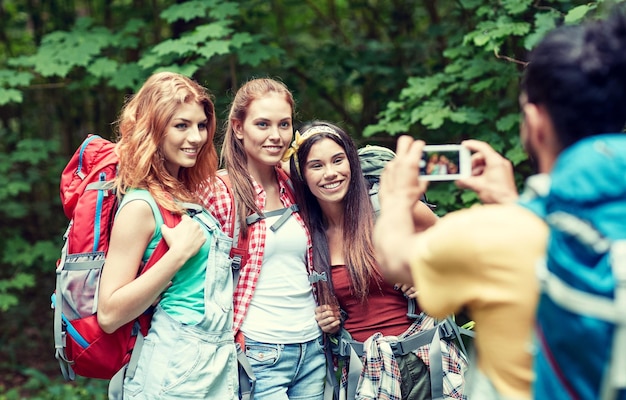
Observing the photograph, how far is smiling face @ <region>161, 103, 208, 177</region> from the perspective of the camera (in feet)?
8.71

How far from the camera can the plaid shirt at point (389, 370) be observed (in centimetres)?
282

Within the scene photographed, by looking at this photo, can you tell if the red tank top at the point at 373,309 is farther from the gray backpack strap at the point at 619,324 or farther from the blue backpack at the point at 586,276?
the gray backpack strap at the point at 619,324

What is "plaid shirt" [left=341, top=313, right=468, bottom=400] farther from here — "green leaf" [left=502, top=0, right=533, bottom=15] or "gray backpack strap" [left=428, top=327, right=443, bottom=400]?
Answer: "green leaf" [left=502, top=0, right=533, bottom=15]

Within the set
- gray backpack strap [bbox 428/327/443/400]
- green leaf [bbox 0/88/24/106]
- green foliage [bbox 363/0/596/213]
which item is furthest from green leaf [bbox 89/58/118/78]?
gray backpack strap [bbox 428/327/443/400]

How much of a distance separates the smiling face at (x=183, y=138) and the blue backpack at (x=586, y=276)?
171 centimetres

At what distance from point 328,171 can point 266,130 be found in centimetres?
34

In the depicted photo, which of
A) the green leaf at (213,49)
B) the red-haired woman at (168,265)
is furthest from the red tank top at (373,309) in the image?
the green leaf at (213,49)

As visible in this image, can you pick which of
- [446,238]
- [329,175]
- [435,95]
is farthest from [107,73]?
[446,238]

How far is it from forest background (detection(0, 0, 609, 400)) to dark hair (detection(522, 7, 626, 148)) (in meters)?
2.24

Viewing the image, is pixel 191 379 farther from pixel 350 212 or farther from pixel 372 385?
pixel 350 212

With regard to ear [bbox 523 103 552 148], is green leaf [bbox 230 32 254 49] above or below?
above

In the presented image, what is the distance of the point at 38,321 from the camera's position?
727 centimetres

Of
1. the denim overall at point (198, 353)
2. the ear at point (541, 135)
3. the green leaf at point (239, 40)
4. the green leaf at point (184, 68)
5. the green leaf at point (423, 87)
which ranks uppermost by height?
the green leaf at point (239, 40)

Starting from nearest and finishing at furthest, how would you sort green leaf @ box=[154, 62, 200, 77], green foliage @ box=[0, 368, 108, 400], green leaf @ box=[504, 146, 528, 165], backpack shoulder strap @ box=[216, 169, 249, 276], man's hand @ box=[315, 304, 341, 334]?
backpack shoulder strap @ box=[216, 169, 249, 276] < man's hand @ box=[315, 304, 341, 334] < green leaf @ box=[504, 146, 528, 165] < green leaf @ box=[154, 62, 200, 77] < green foliage @ box=[0, 368, 108, 400]
